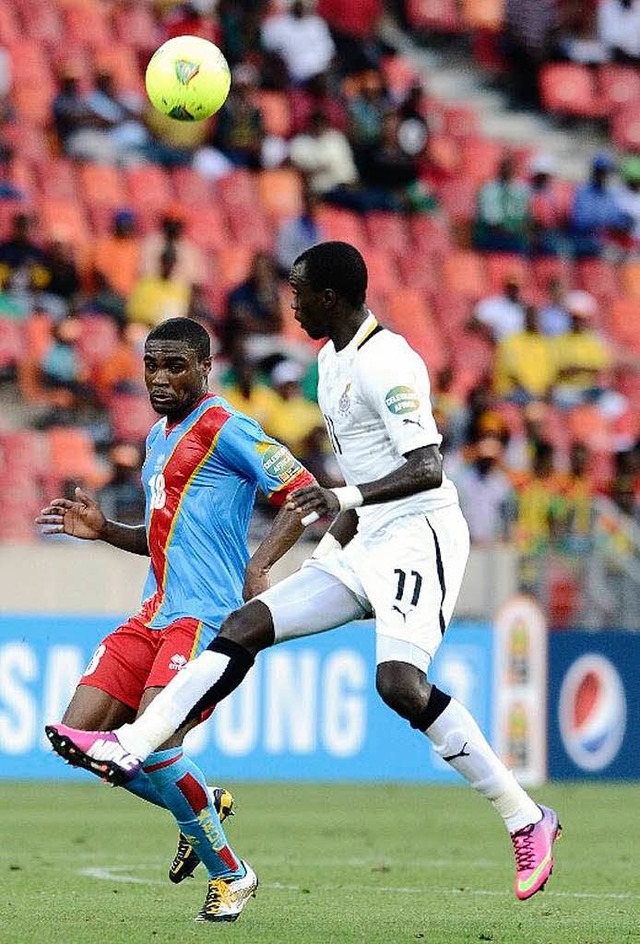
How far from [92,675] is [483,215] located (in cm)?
1571

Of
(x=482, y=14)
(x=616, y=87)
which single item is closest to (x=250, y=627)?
(x=482, y=14)

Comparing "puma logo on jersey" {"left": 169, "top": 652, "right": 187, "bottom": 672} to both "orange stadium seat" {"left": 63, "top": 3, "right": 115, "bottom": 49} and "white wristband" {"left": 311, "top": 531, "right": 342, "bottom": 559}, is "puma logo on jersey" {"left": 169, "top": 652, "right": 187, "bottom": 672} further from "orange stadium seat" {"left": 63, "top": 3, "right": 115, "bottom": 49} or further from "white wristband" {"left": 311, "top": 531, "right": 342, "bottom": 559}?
"orange stadium seat" {"left": 63, "top": 3, "right": 115, "bottom": 49}

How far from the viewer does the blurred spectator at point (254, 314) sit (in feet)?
61.7

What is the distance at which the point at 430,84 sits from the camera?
2509 cm

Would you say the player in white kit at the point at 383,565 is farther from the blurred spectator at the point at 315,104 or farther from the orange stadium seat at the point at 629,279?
the orange stadium seat at the point at 629,279

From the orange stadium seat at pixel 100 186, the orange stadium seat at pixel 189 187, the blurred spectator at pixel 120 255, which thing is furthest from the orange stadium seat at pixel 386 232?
the blurred spectator at pixel 120 255

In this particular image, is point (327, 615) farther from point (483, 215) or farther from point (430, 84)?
point (430, 84)

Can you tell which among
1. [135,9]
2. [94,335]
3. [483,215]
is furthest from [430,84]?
[94,335]

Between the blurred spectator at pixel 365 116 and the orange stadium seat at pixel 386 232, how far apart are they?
741 mm

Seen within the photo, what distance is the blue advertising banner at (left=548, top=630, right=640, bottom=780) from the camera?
17.1 m

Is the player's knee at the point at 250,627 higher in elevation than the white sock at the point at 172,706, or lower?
higher

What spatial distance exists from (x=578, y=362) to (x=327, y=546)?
1383cm

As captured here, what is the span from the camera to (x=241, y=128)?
20984 millimetres

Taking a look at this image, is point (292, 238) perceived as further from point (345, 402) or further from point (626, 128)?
point (345, 402)
